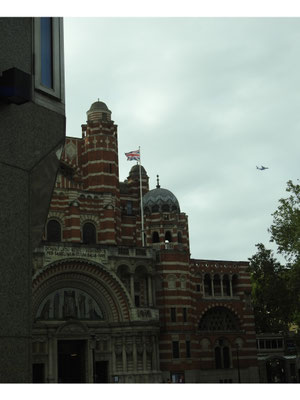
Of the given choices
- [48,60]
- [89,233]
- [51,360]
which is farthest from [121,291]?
[48,60]

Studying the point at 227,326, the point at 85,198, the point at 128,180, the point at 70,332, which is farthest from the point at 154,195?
the point at 70,332

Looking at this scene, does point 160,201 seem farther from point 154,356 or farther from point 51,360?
point 51,360

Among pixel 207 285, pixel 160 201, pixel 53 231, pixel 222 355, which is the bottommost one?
pixel 222 355

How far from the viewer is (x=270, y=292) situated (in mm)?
46188

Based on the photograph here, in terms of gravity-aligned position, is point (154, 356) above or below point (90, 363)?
above

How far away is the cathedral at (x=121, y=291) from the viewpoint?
1806 inches

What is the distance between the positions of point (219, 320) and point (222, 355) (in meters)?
3.27

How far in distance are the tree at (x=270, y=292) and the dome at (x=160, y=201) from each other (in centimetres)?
960

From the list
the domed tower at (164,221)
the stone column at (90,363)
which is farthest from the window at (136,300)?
the domed tower at (164,221)

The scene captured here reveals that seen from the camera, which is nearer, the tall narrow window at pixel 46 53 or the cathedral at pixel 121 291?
the tall narrow window at pixel 46 53

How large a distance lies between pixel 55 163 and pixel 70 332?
35.3 m

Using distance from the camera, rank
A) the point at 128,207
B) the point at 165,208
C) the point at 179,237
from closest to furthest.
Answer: the point at 179,237 → the point at 165,208 → the point at 128,207

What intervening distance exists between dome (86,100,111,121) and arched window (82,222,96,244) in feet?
35.5

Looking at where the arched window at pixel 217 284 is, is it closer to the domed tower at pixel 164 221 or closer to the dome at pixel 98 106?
the domed tower at pixel 164 221
